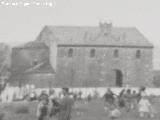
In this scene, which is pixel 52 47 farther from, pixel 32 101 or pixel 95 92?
pixel 32 101

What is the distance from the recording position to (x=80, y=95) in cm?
1261

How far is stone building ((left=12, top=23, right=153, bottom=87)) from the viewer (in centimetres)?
1421

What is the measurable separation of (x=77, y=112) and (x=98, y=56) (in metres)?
5.69

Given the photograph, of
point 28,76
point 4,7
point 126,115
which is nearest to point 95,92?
point 28,76

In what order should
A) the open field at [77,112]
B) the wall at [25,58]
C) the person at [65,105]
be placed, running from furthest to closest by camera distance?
the wall at [25,58] → the open field at [77,112] → the person at [65,105]

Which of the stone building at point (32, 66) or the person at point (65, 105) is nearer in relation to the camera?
the person at point (65, 105)

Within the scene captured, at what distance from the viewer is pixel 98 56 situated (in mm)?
16078

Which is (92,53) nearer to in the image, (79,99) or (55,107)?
(79,99)

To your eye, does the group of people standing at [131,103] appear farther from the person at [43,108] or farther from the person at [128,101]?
the person at [43,108]

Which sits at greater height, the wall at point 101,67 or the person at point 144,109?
the wall at point 101,67

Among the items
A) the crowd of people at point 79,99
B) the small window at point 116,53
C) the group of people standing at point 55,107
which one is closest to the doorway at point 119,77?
the small window at point 116,53

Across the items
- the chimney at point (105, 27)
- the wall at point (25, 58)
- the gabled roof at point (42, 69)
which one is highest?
the chimney at point (105, 27)

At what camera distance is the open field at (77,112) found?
10055 mm

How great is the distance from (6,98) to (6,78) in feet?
2.12
